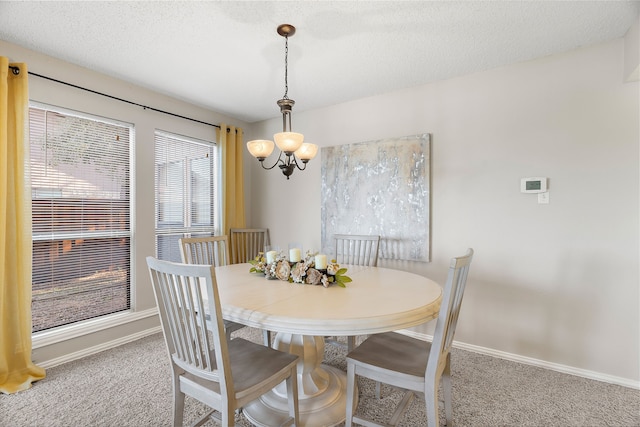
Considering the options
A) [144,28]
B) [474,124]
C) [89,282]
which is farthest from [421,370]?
[89,282]

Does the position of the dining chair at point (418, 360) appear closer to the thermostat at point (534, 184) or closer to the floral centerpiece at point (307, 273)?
the floral centerpiece at point (307, 273)

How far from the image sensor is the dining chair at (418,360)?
1395 millimetres

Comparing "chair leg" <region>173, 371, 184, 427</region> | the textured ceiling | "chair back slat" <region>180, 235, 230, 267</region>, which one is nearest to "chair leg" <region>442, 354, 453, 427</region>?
"chair leg" <region>173, 371, 184, 427</region>

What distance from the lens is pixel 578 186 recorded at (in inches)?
93.8

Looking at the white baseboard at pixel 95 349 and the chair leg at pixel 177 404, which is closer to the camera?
the chair leg at pixel 177 404

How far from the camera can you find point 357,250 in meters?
2.88

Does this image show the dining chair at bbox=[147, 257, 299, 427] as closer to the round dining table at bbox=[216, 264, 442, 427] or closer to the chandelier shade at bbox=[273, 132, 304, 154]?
the round dining table at bbox=[216, 264, 442, 427]

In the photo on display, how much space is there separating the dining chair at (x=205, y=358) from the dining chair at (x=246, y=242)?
7.55ft

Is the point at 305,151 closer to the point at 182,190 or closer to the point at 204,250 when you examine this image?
the point at 204,250

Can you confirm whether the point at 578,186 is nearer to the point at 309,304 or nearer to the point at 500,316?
the point at 500,316

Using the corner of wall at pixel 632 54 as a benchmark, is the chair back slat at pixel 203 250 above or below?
below

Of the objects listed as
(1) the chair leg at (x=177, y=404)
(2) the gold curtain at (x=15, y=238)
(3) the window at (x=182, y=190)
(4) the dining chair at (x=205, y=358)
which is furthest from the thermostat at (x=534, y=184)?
(2) the gold curtain at (x=15, y=238)

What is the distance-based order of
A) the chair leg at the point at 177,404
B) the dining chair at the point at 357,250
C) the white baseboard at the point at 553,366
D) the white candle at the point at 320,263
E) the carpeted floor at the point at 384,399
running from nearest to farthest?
the chair leg at the point at 177,404 < the carpeted floor at the point at 384,399 < the white candle at the point at 320,263 < the white baseboard at the point at 553,366 < the dining chair at the point at 357,250

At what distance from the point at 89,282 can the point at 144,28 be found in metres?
2.18
